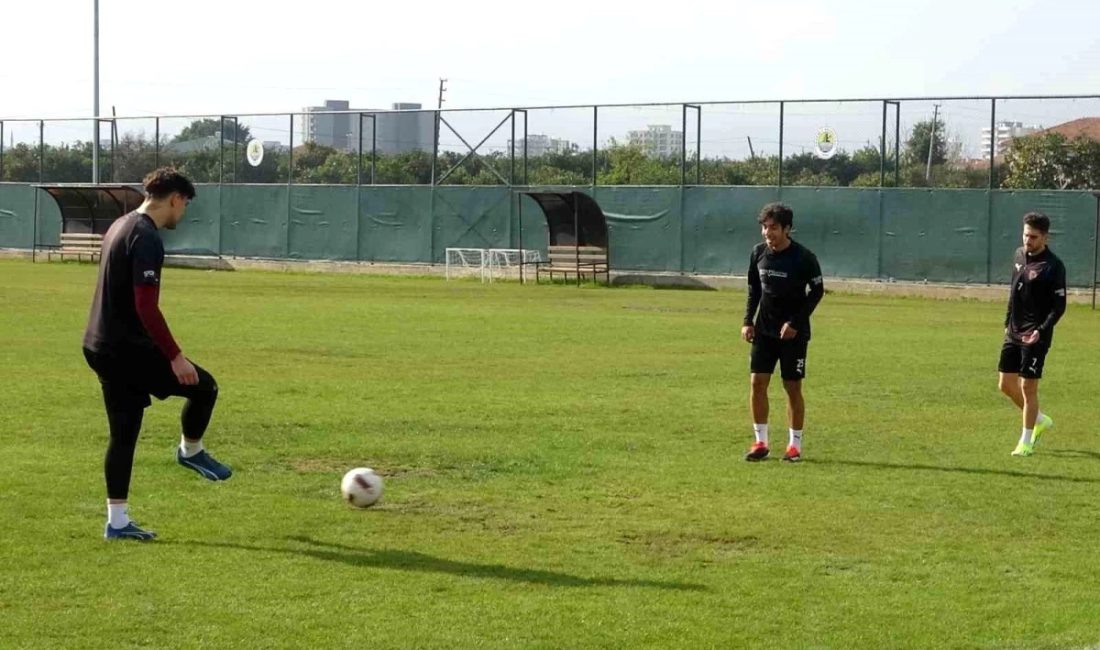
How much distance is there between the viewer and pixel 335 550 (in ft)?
28.0

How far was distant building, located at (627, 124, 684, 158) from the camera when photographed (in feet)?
139

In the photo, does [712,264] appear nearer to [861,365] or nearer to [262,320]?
[262,320]

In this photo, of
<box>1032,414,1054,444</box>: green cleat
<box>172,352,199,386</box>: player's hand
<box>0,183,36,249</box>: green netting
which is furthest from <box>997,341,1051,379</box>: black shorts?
<box>0,183,36,249</box>: green netting

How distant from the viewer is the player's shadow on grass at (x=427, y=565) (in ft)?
25.8

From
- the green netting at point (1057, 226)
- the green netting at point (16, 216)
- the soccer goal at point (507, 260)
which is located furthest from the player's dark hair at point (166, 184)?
the green netting at point (16, 216)

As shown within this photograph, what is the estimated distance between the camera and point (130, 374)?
8.62m

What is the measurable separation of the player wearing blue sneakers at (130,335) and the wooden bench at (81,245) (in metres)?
42.3

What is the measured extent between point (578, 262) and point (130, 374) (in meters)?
32.6

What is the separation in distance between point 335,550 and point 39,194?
4791cm

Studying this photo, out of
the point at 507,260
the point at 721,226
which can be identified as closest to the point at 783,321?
the point at 721,226

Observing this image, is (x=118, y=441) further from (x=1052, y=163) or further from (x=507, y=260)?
(x=507, y=260)

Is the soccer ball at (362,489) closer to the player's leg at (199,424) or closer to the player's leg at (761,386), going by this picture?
the player's leg at (199,424)

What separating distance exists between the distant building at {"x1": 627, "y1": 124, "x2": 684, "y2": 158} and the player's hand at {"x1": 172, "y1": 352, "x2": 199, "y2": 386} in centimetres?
3409

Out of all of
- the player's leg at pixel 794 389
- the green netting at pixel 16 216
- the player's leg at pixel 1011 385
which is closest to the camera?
the player's leg at pixel 794 389
